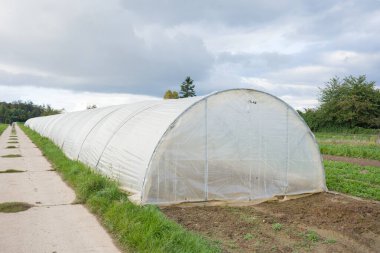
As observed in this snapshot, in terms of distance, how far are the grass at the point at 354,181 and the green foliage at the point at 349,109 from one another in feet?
95.5

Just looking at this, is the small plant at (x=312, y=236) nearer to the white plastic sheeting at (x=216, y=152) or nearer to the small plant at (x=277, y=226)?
the small plant at (x=277, y=226)

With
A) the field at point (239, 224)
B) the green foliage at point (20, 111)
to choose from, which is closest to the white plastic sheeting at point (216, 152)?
the field at point (239, 224)

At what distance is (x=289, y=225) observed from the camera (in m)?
6.33

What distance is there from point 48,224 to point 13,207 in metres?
1.45

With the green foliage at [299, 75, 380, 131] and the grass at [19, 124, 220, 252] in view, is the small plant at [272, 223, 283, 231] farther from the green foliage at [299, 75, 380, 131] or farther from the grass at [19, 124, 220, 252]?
the green foliage at [299, 75, 380, 131]

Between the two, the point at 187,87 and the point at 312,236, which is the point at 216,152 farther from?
the point at 187,87

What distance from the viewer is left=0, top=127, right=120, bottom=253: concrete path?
5035mm

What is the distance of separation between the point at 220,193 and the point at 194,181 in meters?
0.65

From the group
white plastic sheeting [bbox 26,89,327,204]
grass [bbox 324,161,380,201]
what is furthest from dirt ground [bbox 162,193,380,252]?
grass [bbox 324,161,380,201]

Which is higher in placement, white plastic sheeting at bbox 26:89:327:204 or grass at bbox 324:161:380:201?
white plastic sheeting at bbox 26:89:327:204

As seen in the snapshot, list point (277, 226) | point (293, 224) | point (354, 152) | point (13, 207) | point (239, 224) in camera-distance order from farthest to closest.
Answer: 1. point (354, 152)
2. point (13, 207)
3. point (293, 224)
4. point (239, 224)
5. point (277, 226)

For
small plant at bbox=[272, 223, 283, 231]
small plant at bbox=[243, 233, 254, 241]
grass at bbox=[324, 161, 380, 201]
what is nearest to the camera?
small plant at bbox=[243, 233, 254, 241]

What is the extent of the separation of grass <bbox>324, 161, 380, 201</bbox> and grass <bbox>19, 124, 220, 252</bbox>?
565 cm

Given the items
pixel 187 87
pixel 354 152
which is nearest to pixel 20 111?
pixel 187 87
